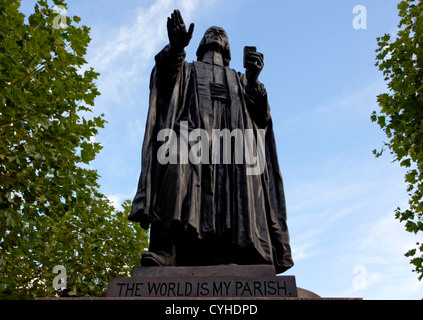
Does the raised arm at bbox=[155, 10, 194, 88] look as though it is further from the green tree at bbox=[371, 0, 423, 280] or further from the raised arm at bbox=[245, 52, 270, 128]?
the green tree at bbox=[371, 0, 423, 280]

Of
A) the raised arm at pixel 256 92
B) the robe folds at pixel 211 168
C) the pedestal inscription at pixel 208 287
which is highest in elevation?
the raised arm at pixel 256 92

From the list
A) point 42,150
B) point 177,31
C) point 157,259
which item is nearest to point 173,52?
point 177,31

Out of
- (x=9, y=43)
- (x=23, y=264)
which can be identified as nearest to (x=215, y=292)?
(x=9, y=43)

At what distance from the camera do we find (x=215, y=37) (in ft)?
23.9

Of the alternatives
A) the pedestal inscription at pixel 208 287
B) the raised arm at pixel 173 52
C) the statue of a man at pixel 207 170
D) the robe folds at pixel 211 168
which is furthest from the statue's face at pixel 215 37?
the pedestal inscription at pixel 208 287

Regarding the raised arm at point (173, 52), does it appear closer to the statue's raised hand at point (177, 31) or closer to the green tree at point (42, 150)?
the statue's raised hand at point (177, 31)

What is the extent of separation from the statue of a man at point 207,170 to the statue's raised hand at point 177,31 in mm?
12

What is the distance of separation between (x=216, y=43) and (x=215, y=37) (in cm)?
11

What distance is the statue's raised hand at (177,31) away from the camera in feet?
19.0

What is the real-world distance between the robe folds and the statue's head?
485 mm

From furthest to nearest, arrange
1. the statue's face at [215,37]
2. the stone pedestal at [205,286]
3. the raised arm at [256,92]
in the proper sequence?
the statue's face at [215,37] → the raised arm at [256,92] → the stone pedestal at [205,286]

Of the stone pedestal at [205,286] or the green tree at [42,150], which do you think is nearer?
the stone pedestal at [205,286]

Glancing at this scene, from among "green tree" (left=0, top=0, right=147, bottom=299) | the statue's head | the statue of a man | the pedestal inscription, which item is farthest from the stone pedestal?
"green tree" (left=0, top=0, right=147, bottom=299)
